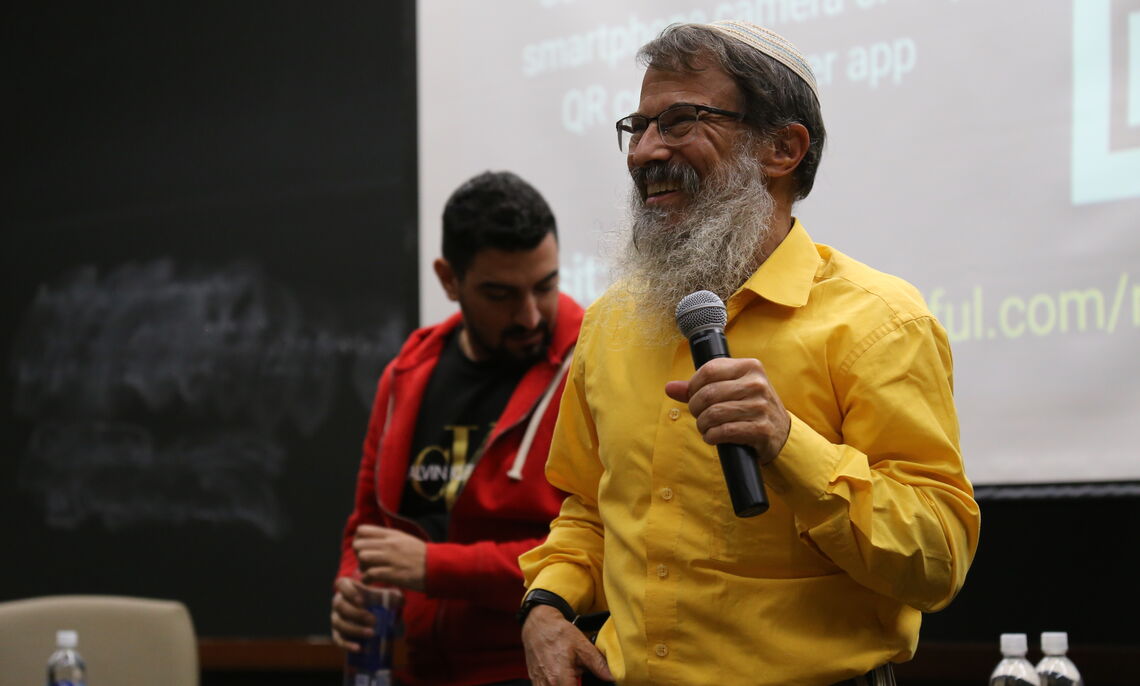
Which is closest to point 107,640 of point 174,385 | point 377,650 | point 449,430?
point 377,650

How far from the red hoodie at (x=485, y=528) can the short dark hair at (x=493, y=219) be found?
0.54ft

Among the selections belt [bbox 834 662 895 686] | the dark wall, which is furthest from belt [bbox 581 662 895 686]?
the dark wall

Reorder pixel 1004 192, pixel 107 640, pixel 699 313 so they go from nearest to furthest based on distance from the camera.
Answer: pixel 699 313
pixel 1004 192
pixel 107 640

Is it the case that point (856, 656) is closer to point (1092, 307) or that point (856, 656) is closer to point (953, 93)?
point (1092, 307)

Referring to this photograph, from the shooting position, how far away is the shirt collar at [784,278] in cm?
142

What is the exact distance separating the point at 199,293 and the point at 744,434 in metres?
3.40

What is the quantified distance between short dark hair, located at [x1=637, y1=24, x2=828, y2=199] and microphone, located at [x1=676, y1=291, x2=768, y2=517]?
1.06 feet

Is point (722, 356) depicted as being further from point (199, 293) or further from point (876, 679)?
point (199, 293)

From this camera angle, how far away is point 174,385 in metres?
4.25

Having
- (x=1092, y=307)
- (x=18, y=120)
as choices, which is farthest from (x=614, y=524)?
(x=18, y=120)

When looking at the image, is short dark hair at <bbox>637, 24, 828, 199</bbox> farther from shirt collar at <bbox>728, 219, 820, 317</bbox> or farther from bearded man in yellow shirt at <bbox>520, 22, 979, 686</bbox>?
shirt collar at <bbox>728, 219, 820, 317</bbox>

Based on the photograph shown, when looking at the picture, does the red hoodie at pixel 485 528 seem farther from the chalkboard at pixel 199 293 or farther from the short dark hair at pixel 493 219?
the chalkboard at pixel 199 293

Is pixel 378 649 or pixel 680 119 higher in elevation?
pixel 680 119

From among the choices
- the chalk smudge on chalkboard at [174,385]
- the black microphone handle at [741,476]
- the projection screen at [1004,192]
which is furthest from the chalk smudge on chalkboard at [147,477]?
the black microphone handle at [741,476]
